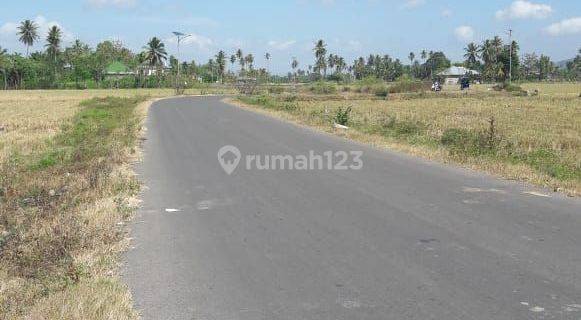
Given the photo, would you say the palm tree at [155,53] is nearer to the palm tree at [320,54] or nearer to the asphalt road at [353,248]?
the palm tree at [320,54]

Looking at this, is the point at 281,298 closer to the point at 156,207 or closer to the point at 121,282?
the point at 121,282

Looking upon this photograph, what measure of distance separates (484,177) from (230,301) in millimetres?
7666

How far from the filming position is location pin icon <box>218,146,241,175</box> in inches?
492

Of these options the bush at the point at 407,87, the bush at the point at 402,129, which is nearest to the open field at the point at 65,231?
the bush at the point at 402,129

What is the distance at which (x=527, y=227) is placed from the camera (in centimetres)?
720

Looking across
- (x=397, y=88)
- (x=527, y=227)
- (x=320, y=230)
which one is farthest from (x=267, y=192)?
(x=397, y=88)

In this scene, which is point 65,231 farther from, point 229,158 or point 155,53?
point 155,53

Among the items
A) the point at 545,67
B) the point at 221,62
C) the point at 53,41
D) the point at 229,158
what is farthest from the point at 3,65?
the point at 545,67

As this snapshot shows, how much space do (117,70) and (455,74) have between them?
77006 millimetres

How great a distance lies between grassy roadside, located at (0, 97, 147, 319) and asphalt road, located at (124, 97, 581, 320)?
309 mm

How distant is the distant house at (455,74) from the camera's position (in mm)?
125156

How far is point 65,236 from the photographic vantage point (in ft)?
21.6

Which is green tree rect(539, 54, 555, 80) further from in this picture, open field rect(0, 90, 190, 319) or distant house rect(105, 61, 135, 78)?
open field rect(0, 90, 190, 319)

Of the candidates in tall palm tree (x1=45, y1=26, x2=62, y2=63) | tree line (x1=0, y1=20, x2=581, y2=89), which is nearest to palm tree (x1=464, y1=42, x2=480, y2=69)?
tree line (x1=0, y1=20, x2=581, y2=89)
